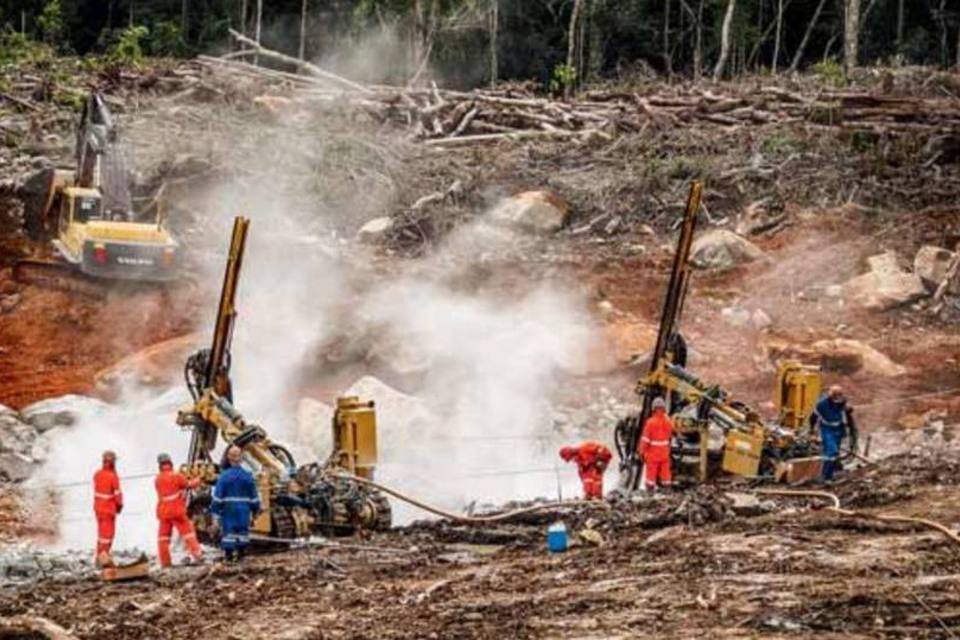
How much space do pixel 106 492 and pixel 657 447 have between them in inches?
198

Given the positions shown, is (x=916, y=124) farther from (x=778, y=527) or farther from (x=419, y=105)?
(x=778, y=527)

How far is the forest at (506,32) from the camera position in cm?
4041

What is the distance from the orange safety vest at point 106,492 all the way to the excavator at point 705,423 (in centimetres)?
495

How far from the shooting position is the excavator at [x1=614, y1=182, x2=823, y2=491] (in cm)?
1388

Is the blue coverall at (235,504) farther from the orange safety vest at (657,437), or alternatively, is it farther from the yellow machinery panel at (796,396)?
the yellow machinery panel at (796,396)

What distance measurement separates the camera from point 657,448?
13.8m

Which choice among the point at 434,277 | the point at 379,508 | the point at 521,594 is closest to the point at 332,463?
the point at 379,508

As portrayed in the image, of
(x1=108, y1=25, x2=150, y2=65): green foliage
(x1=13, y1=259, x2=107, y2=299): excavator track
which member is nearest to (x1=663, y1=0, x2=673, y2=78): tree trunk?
(x1=108, y1=25, x2=150, y2=65): green foliage

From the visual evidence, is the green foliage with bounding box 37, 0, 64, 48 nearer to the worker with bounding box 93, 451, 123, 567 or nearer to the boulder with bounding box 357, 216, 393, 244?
the boulder with bounding box 357, 216, 393, 244

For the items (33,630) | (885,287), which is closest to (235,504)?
(33,630)

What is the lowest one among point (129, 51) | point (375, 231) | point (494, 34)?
point (375, 231)

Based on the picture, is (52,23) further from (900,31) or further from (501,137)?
(900,31)

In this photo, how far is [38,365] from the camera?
20.1m

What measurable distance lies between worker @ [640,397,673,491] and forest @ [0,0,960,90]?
25615 mm
